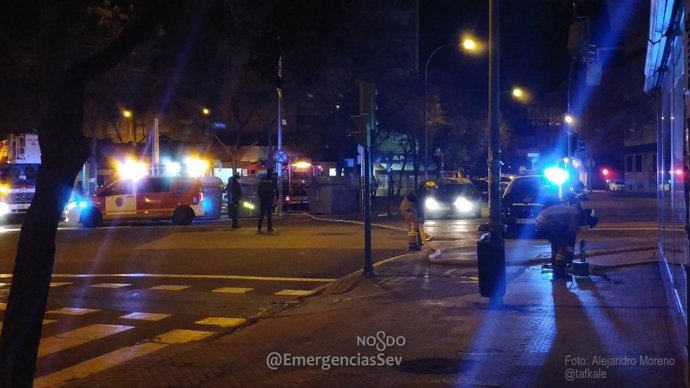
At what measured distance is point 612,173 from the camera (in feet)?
267

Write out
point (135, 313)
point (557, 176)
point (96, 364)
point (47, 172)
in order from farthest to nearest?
point (557, 176) < point (135, 313) < point (96, 364) < point (47, 172)

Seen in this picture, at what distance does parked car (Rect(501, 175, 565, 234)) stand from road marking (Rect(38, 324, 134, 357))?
12.2 meters

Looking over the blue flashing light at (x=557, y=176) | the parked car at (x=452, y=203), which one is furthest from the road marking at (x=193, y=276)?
the parked car at (x=452, y=203)

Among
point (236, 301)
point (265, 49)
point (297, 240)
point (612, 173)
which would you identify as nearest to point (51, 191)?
point (265, 49)

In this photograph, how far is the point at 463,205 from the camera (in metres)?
30.5

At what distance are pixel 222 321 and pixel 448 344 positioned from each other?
352 centimetres

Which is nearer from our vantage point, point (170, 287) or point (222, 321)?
point (222, 321)

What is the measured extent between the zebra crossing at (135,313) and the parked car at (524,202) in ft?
26.5

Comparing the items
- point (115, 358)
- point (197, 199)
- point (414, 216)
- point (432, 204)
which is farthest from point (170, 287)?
point (432, 204)

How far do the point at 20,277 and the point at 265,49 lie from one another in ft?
11.5

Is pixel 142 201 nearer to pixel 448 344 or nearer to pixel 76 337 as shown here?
pixel 76 337

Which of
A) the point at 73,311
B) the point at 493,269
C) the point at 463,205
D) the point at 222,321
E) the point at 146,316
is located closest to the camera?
the point at 493,269

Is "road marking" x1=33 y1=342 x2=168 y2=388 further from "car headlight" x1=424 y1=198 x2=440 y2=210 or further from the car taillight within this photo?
"car headlight" x1=424 y1=198 x2=440 y2=210

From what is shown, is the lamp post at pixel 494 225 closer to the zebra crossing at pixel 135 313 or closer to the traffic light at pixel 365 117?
the traffic light at pixel 365 117
